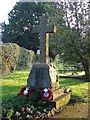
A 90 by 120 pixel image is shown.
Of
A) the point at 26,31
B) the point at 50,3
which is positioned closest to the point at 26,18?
the point at 26,31

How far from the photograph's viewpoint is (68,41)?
1431cm

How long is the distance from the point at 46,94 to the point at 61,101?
0.57 metres

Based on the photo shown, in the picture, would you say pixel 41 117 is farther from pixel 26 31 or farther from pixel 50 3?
pixel 26 31

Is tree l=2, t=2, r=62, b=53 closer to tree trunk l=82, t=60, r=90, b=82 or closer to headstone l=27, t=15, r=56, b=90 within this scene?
tree trunk l=82, t=60, r=90, b=82

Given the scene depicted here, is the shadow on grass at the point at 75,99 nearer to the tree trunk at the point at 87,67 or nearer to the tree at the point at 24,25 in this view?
the tree trunk at the point at 87,67

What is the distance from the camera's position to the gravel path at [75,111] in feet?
24.1

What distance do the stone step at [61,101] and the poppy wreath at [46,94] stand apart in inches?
7.5

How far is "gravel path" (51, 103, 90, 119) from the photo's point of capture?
7.35 metres

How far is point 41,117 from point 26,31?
2754 centimetres

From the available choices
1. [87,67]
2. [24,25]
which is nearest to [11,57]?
[87,67]

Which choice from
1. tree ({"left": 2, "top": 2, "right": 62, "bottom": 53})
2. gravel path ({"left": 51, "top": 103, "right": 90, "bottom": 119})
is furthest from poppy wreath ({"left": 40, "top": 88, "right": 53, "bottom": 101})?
tree ({"left": 2, "top": 2, "right": 62, "bottom": 53})

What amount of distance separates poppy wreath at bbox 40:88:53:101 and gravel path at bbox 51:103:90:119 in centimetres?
59

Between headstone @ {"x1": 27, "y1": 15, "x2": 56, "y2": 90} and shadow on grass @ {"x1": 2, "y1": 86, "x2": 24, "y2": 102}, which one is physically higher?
headstone @ {"x1": 27, "y1": 15, "x2": 56, "y2": 90}

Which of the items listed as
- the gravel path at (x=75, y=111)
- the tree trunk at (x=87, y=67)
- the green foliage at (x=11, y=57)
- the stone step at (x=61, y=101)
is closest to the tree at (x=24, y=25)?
the green foliage at (x=11, y=57)
